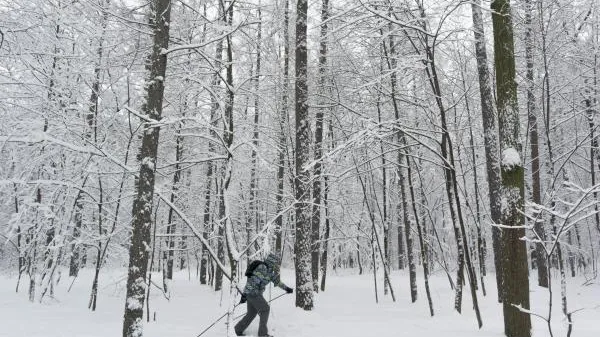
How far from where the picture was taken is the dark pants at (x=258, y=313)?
22.5 feet

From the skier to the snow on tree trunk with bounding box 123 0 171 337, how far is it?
5.56 feet

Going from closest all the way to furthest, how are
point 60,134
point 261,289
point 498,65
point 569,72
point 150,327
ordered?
point 498,65 → point 261,289 → point 150,327 → point 60,134 → point 569,72

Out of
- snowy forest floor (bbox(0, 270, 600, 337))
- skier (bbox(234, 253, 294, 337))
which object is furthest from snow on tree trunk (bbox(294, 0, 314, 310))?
skier (bbox(234, 253, 294, 337))

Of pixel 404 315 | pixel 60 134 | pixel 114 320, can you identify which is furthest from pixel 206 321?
pixel 60 134

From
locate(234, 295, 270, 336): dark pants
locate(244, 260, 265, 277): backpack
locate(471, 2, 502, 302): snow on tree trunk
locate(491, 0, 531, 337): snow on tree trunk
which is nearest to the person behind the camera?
locate(491, 0, 531, 337): snow on tree trunk

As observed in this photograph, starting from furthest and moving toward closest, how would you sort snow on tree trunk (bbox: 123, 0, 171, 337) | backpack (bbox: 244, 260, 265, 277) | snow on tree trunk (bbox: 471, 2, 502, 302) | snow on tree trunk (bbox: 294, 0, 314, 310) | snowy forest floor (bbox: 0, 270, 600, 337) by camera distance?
snow on tree trunk (bbox: 471, 2, 502, 302), snow on tree trunk (bbox: 294, 0, 314, 310), backpack (bbox: 244, 260, 265, 277), snowy forest floor (bbox: 0, 270, 600, 337), snow on tree trunk (bbox: 123, 0, 171, 337)

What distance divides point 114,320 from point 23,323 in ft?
5.45

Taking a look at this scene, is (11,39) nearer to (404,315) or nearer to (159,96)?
(159,96)

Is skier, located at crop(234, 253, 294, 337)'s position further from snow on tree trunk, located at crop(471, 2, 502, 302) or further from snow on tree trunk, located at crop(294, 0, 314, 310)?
snow on tree trunk, located at crop(471, 2, 502, 302)

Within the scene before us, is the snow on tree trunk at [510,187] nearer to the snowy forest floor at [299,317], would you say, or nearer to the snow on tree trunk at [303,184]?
the snowy forest floor at [299,317]

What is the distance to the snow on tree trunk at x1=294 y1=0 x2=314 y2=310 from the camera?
8.92 metres

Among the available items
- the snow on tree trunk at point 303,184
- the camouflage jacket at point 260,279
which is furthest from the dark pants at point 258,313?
the snow on tree trunk at point 303,184

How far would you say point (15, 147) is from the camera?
10219mm

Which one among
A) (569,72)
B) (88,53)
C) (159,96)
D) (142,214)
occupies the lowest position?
(142,214)
